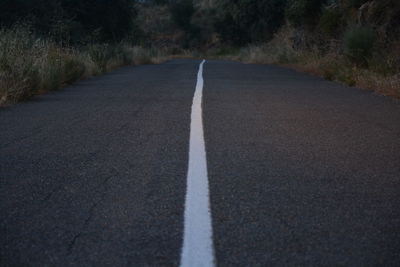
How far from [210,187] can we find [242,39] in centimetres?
4867

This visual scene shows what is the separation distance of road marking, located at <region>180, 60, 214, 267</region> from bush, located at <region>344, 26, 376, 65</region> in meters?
11.5

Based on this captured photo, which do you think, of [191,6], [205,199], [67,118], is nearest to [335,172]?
[205,199]

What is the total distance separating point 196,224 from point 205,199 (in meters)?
0.51

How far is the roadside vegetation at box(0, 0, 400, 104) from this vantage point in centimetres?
1267

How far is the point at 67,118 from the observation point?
320 inches

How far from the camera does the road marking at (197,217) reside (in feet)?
9.89

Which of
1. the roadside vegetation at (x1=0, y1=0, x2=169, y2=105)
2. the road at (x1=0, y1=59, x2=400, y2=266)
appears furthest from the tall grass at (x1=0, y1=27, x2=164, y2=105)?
the road at (x1=0, y1=59, x2=400, y2=266)

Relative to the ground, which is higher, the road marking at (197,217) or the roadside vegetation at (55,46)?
the road marking at (197,217)

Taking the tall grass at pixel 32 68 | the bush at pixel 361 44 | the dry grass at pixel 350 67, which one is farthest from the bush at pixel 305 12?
the tall grass at pixel 32 68

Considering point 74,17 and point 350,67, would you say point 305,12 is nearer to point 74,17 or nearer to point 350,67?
point 74,17

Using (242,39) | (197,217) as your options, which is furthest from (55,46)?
(242,39)

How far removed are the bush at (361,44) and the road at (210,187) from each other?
8.26m

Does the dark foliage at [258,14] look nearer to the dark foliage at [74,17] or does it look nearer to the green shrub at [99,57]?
the dark foliage at [74,17]

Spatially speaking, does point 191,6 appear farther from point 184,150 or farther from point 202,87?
point 184,150
